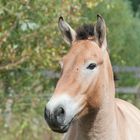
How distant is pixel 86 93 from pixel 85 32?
2.11 feet

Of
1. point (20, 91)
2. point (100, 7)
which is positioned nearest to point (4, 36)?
point (20, 91)

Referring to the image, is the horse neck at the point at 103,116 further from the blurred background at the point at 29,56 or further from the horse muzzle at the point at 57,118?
the blurred background at the point at 29,56

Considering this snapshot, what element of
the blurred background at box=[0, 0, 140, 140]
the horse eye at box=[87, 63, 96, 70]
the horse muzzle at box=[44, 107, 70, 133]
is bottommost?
the blurred background at box=[0, 0, 140, 140]

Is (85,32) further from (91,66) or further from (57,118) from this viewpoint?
(57,118)

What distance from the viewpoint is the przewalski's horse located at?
20.1 ft

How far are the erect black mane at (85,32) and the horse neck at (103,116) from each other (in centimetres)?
25

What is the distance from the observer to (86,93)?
6371 mm

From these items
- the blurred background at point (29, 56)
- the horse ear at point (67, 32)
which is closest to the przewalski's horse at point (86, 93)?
the horse ear at point (67, 32)

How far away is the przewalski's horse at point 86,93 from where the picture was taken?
613cm

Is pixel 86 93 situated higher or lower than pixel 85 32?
lower

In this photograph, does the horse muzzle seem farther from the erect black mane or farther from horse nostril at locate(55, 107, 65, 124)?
the erect black mane

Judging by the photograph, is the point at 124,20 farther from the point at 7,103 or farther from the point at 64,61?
the point at 64,61

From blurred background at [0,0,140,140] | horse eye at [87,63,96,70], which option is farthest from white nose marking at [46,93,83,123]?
blurred background at [0,0,140,140]

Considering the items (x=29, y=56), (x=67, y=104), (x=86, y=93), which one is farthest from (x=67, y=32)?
(x=29, y=56)
